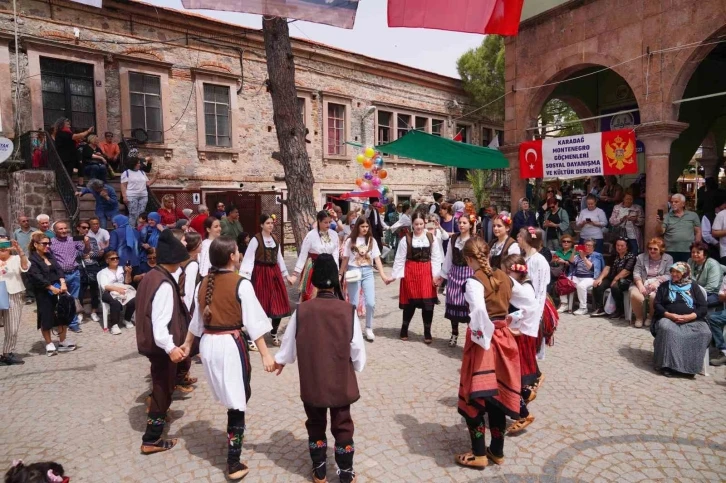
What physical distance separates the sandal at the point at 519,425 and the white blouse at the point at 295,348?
1.67 meters

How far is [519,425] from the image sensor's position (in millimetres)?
4129

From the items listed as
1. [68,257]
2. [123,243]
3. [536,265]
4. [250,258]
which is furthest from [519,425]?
[123,243]

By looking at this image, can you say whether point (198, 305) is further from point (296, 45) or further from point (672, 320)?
point (296, 45)

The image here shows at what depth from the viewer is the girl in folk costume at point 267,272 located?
637 centimetres

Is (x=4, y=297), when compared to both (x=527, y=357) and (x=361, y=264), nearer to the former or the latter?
(x=361, y=264)

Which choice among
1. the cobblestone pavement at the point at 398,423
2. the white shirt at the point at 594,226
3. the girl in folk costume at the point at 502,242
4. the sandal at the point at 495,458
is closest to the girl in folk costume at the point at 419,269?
the cobblestone pavement at the point at 398,423

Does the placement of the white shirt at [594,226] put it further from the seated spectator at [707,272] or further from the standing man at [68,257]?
the standing man at [68,257]

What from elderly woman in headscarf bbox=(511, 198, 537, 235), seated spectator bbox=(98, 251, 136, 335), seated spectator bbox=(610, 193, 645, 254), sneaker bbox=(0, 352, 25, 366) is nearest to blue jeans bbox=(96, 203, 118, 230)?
seated spectator bbox=(98, 251, 136, 335)

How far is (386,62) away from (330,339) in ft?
60.4

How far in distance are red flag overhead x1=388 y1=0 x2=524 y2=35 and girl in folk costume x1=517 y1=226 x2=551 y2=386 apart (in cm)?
418

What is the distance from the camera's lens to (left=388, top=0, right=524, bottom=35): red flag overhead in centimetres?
756

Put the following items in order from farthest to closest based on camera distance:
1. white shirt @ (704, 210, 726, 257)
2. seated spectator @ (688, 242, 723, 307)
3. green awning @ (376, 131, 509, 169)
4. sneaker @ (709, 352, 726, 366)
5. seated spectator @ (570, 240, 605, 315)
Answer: green awning @ (376, 131, 509, 169) → seated spectator @ (570, 240, 605, 315) → white shirt @ (704, 210, 726, 257) → seated spectator @ (688, 242, 723, 307) → sneaker @ (709, 352, 726, 366)

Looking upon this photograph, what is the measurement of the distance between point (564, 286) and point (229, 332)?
21.7ft

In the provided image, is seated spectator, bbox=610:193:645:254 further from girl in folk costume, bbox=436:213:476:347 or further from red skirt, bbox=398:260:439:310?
red skirt, bbox=398:260:439:310
